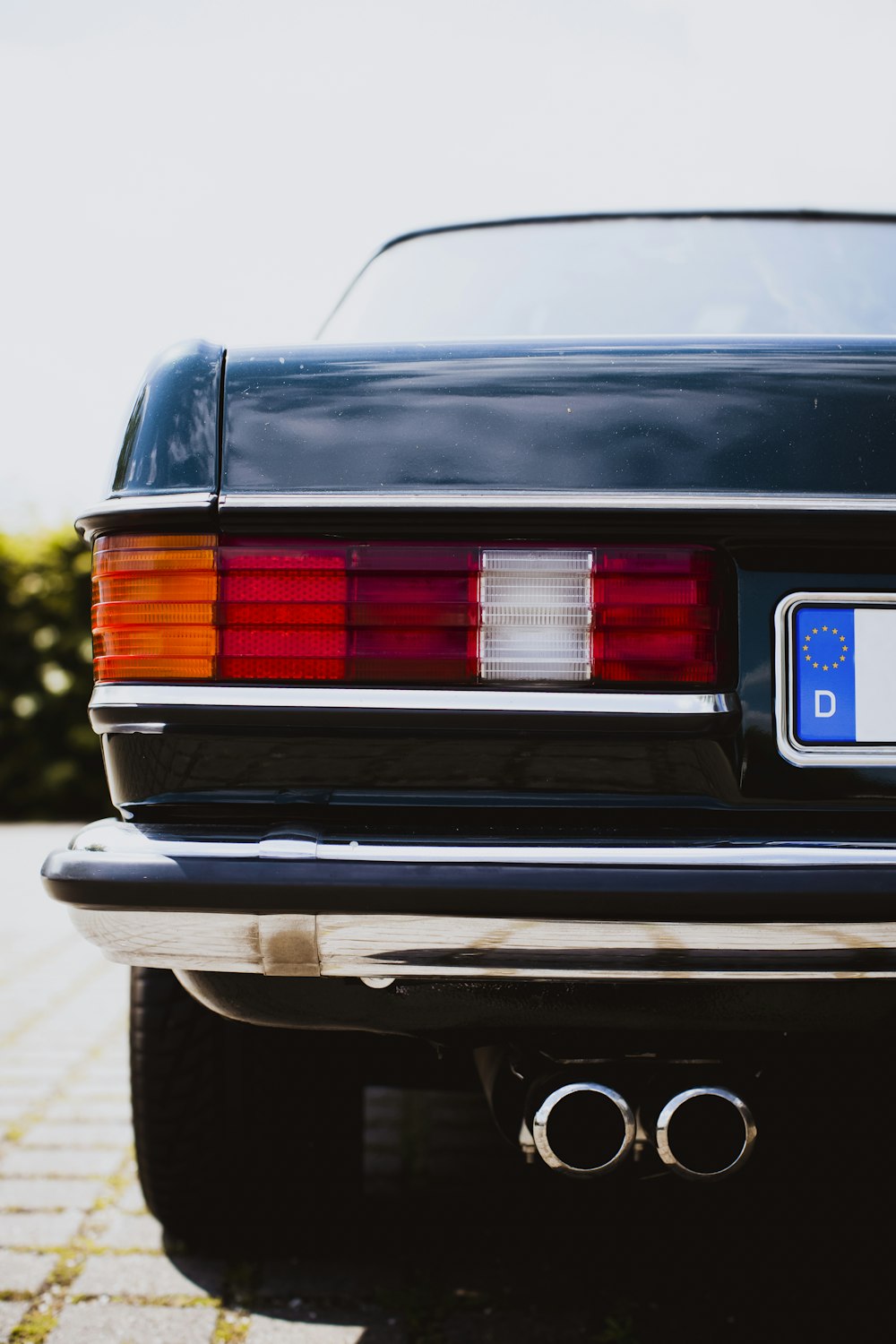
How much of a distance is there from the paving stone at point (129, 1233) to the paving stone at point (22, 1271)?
11 cm

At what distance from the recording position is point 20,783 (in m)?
7.99

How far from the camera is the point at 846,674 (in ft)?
4.25

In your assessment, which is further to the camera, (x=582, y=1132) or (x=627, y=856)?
(x=582, y=1132)

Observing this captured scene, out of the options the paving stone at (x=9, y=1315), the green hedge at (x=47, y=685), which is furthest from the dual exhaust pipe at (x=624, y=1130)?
the green hedge at (x=47, y=685)

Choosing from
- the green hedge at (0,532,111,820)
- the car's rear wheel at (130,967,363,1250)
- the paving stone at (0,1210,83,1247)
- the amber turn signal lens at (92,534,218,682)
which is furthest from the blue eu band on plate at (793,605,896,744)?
the green hedge at (0,532,111,820)

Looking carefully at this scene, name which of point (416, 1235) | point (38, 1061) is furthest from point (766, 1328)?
point (38, 1061)

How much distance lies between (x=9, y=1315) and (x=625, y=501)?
164 centimetres

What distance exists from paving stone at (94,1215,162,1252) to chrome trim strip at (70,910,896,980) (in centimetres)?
109

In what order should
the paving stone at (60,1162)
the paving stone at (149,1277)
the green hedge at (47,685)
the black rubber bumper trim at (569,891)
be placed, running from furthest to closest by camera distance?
the green hedge at (47,685)
the paving stone at (60,1162)
the paving stone at (149,1277)
the black rubber bumper trim at (569,891)

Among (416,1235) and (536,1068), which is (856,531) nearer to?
(536,1068)

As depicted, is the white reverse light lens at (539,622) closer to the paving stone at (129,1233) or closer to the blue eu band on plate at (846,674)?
the blue eu band on plate at (846,674)

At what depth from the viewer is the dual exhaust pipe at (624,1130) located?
132cm

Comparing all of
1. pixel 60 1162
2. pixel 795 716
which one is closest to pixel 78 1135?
pixel 60 1162

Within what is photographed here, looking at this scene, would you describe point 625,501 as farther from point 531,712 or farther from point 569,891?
point 569,891
